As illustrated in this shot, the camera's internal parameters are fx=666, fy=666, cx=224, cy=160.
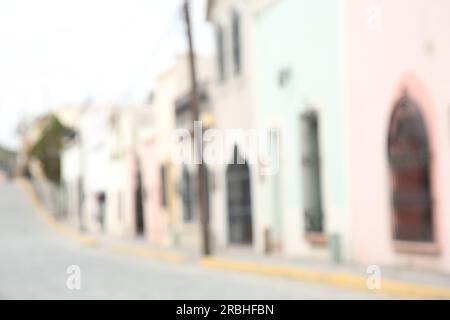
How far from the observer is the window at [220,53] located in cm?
2156

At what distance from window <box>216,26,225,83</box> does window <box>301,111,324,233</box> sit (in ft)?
19.0

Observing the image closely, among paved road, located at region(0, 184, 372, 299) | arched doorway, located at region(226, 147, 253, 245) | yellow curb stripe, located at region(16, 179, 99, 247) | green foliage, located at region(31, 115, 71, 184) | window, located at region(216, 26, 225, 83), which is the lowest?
yellow curb stripe, located at region(16, 179, 99, 247)

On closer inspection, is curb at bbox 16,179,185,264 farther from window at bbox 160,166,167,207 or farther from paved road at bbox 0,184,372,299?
window at bbox 160,166,167,207

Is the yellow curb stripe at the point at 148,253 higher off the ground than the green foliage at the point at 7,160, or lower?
lower

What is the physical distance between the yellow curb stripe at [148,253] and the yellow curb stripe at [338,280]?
9.83ft

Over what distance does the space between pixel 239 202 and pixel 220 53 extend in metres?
4.99

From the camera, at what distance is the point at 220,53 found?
2184cm

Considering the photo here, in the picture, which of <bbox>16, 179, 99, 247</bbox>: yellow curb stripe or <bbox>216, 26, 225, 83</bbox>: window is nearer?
<bbox>216, 26, 225, 83</bbox>: window

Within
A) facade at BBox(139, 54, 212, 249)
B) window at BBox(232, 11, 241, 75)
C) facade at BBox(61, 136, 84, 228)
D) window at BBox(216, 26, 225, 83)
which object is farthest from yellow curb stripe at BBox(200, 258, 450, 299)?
facade at BBox(61, 136, 84, 228)

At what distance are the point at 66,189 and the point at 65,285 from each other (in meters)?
44.7

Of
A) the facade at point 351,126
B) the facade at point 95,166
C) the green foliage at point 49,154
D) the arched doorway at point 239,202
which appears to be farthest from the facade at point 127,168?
the green foliage at point 49,154

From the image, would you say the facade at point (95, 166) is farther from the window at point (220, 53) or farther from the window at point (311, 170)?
the window at point (311, 170)

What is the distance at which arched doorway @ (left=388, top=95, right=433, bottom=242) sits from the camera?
476 inches
